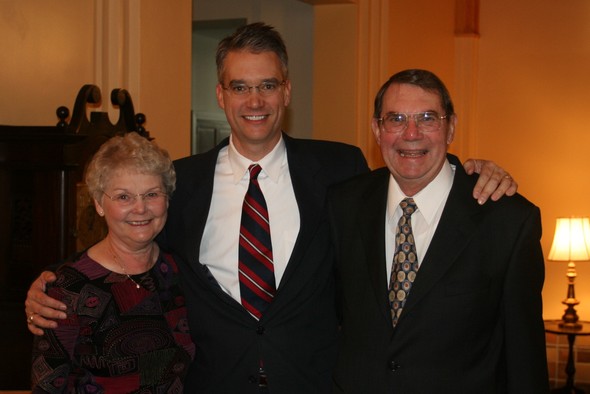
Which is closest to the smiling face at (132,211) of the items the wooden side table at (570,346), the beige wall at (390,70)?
the beige wall at (390,70)

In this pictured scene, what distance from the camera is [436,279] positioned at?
243 centimetres

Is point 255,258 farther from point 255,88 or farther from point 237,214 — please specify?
point 255,88

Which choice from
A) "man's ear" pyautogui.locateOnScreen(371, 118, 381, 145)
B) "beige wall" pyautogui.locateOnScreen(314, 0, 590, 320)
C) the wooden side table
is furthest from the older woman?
the wooden side table

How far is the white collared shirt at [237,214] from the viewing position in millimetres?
2826

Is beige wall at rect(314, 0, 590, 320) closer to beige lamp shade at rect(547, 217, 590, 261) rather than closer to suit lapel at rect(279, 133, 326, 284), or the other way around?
beige lamp shade at rect(547, 217, 590, 261)

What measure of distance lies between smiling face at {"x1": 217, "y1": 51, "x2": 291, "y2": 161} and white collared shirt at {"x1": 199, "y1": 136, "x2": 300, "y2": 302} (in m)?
0.07

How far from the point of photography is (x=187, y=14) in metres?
4.61

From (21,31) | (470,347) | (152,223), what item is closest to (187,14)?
(21,31)

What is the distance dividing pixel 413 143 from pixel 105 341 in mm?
1054

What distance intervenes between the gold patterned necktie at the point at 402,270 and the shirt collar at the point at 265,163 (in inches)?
22.7

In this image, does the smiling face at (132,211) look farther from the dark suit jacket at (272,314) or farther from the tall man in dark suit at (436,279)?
the tall man in dark suit at (436,279)

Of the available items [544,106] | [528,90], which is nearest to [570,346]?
[544,106]

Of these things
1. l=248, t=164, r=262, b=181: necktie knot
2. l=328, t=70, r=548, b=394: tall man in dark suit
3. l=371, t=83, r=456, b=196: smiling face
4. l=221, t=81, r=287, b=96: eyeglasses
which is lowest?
l=328, t=70, r=548, b=394: tall man in dark suit

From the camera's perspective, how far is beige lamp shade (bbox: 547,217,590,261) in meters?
A: 7.45
